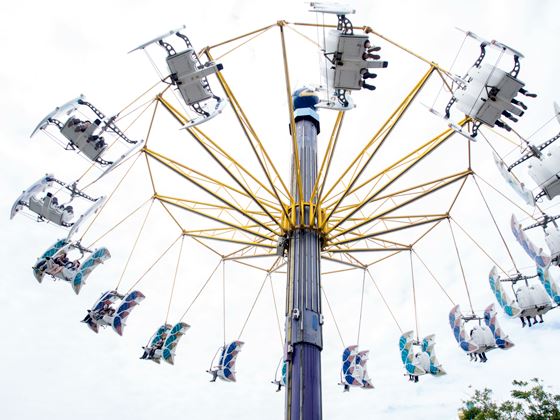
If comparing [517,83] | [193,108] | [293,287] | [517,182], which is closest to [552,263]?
[517,182]

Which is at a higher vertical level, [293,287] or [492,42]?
[492,42]

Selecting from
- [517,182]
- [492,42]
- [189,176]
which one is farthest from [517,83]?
[189,176]

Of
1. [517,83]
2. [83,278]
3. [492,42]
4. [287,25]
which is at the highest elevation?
[287,25]

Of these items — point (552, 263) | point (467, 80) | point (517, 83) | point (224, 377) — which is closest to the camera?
point (517, 83)

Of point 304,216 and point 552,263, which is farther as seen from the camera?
point 304,216

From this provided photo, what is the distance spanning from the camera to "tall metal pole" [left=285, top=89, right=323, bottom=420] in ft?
58.0

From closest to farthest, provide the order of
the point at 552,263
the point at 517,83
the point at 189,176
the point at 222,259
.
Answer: the point at 517,83
the point at 552,263
the point at 189,176
the point at 222,259

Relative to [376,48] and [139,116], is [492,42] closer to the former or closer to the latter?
[376,48]

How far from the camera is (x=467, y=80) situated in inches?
627

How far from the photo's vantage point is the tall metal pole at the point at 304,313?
17688 millimetres

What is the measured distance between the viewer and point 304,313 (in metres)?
19.1

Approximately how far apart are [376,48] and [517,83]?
4.73 metres

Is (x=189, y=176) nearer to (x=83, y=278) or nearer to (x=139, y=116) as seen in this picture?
(x=139, y=116)

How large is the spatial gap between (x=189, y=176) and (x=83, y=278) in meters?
7.38
